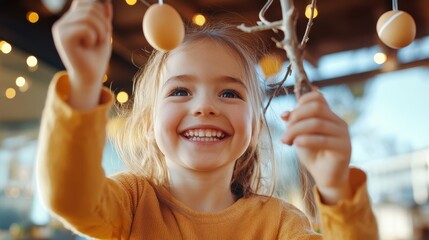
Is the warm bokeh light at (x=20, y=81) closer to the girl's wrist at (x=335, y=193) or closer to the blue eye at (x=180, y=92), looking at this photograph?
the blue eye at (x=180, y=92)

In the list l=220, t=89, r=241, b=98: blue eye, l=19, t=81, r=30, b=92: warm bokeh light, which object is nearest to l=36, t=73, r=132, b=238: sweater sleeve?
l=220, t=89, r=241, b=98: blue eye

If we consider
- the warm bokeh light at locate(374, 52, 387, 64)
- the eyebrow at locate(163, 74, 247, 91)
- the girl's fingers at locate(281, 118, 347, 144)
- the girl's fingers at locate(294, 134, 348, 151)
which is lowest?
the girl's fingers at locate(294, 134, 348, 151)

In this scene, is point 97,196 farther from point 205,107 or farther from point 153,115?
point 153,115

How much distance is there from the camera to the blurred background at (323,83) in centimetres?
258

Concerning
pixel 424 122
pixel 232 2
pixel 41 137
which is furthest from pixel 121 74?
pixel 41 137

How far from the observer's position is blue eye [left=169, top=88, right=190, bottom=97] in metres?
0.78

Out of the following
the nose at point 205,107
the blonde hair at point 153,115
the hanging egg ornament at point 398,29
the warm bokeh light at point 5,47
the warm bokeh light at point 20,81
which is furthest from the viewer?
the warm bokeh light at point 20,81

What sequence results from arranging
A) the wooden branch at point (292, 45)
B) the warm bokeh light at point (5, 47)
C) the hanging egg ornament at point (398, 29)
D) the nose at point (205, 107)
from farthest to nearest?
the warm bokeh light at point (5, 47) → the nose at point (205, 107) → the hanging egg ornament at point (398, 29) → the wooden branch at point (292, 45)

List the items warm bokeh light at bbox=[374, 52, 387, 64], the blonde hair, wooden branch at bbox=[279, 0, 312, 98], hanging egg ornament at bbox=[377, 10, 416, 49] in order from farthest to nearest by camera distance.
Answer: warm bokeh light at bbox=[374, 52, 387, 64] < the blonde hair < hanging egg ornament at bbox=[377, 10, 416, 49] < wooden branch at bbox=[279, 0, 312, 98]

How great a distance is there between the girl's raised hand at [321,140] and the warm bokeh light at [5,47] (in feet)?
7.56

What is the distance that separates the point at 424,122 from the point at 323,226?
3.51 metres

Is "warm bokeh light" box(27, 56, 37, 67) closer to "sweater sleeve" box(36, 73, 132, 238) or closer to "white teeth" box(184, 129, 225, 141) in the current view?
"white teeth" box(184, 129, 225, 141)

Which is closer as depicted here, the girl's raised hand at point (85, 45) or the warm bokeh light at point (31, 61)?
the girl's raised hand at point (85, 45)

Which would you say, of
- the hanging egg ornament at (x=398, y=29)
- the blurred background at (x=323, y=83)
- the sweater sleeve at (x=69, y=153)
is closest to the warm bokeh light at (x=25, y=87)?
the blurred background at (x=323, y=83)
